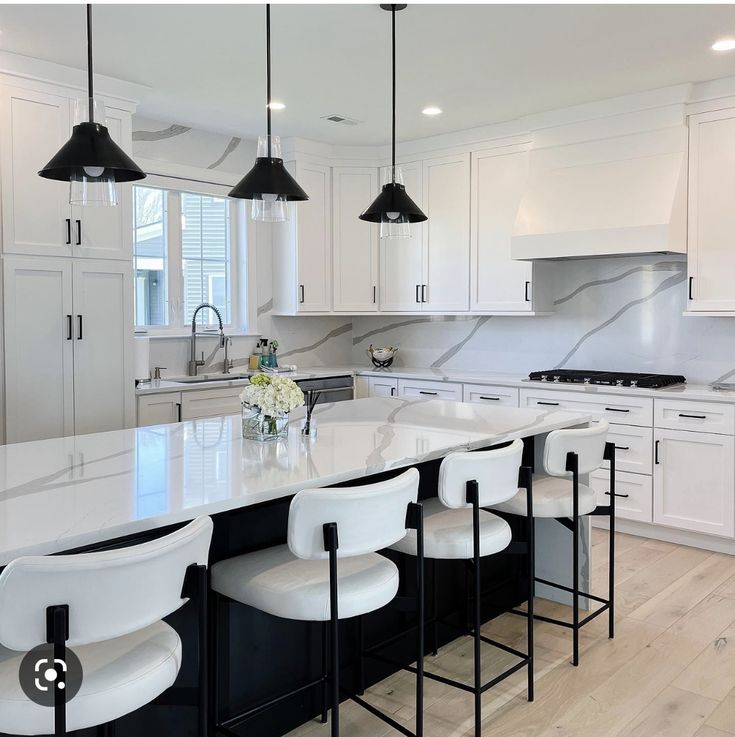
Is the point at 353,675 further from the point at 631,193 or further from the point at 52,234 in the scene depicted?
the point at 631,193

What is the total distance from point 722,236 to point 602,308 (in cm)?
100

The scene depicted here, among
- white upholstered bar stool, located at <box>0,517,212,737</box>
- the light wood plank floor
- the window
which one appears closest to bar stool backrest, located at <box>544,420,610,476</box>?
the light wood plank floor

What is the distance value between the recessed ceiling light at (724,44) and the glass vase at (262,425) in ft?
9.20

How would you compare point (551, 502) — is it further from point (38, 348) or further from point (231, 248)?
point (231, 248)

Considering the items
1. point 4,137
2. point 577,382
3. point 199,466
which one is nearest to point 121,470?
point 199,466

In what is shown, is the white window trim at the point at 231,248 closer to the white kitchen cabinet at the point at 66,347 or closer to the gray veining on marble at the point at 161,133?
the gray veining on marble at the point at 161,133

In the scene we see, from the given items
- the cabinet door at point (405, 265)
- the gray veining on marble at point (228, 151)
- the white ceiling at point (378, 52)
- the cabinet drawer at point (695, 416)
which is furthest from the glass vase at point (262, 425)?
the gray veining on marble at point (228, 151)

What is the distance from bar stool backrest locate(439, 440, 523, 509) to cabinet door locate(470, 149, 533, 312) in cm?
275

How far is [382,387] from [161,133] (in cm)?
238

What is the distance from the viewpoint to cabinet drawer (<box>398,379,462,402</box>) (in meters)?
5.21

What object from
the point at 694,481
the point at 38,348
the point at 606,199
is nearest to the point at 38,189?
the point at 38,348

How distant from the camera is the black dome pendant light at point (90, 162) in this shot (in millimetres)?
2205

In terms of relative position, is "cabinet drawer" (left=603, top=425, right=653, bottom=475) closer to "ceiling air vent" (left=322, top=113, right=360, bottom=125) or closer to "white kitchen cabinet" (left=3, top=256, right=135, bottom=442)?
"ceiling air vent" (left=322, top=113, right=360, bottom=125)

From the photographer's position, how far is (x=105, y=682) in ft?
5.00
